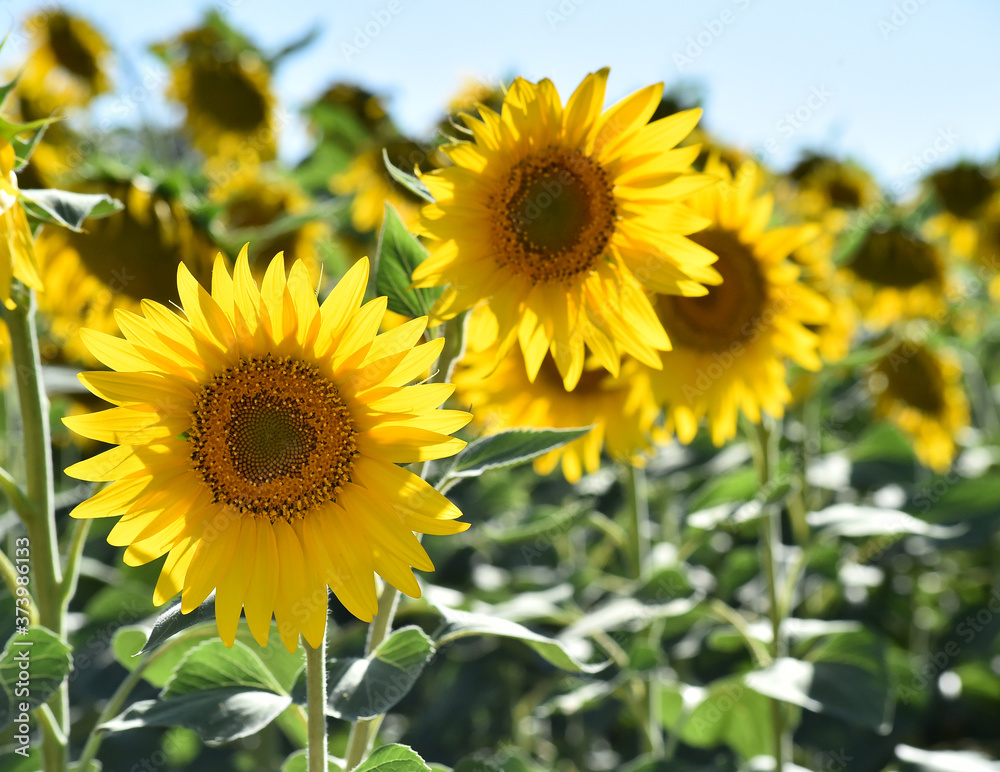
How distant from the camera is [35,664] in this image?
948 mm

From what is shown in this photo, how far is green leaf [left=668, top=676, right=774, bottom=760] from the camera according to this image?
1838 mm

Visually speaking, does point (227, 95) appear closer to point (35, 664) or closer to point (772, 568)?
point (772, 568)

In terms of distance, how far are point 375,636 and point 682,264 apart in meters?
0.63

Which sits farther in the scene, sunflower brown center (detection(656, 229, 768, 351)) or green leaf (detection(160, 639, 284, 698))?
sunflower brown center (detection(656, 229, 768, 351))

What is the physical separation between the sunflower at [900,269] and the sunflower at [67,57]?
356 centimetres

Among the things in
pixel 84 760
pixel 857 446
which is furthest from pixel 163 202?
pixel 857 446

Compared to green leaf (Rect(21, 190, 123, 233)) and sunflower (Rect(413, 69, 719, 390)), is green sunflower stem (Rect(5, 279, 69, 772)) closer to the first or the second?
green leaf (Rect(21, 190, 123, 233))

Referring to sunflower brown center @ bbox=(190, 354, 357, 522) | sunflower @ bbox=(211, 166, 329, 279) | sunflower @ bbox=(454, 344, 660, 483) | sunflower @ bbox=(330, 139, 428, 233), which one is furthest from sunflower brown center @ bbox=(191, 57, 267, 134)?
sunflower brown center @ bbox=(190, 354, 357, 522)

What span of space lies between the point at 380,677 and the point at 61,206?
631mm

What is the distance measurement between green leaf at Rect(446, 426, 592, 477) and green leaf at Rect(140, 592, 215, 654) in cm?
29

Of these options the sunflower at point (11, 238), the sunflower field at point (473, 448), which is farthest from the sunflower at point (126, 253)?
the sunflower at point (11, 238)

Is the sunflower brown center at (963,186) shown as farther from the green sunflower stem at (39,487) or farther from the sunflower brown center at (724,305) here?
the green sunflower stem at (39,487)

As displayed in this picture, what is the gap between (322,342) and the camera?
90 cm

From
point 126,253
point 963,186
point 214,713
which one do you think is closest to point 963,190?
point 963,186
